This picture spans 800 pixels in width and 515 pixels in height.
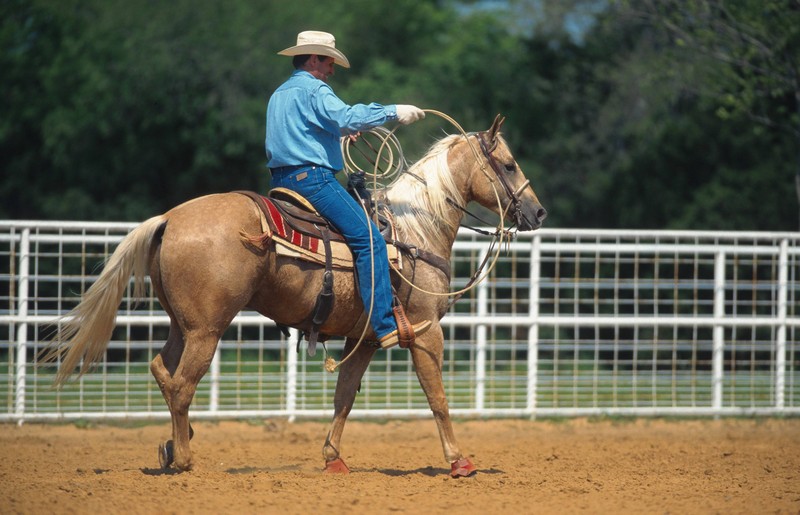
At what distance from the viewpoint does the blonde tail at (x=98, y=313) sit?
596cm

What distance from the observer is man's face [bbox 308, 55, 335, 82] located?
6359 mm

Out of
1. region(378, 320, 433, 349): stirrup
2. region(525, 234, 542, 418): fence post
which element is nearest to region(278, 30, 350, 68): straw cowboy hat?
region(378, 320, 433, 349): stirrup

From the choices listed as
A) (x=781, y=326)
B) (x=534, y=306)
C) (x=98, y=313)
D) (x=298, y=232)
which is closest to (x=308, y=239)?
(x=298, y=232)

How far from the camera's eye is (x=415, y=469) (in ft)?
23.2

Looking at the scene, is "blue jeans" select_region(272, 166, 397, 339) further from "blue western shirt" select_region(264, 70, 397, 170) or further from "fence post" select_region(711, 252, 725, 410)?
"fence post" select_region(711, 252, 725, 410)

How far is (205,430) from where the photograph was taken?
8.84 m

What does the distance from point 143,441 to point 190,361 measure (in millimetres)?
2855

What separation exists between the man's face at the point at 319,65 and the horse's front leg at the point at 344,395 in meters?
1.90

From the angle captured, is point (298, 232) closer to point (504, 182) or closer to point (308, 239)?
point (308, 239)

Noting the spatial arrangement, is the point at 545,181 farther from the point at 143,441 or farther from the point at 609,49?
the point at 143,441

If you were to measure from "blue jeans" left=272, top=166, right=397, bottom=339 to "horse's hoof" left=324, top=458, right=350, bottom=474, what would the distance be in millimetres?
1089

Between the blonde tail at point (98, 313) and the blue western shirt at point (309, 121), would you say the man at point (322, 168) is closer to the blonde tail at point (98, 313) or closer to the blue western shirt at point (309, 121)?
the blue western shirt at point (309, 121)

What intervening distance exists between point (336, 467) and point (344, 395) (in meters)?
0.51

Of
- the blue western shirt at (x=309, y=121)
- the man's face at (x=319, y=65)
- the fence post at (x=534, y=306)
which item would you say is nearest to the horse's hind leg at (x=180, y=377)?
the blue western shirt at (x=309, y=121)
